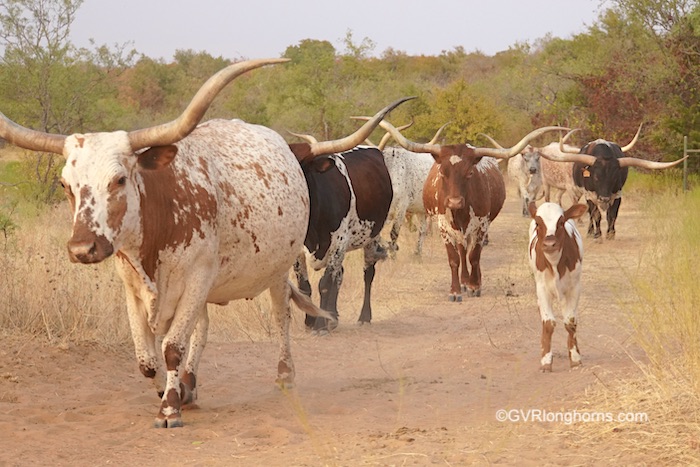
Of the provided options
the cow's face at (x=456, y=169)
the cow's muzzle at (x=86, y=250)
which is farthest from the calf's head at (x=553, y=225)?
the cow's face at (x=456, y=169)

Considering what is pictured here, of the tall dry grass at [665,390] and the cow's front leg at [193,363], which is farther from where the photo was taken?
the cow's front leg at [193,363]

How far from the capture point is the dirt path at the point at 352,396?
546 cm

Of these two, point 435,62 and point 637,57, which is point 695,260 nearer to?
point 637,57

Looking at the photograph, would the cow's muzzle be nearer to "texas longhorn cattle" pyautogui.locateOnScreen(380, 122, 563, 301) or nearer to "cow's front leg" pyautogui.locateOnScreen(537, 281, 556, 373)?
"cow's front leg" pyautogui.locateOnScreen(537, 281, 556, 373)

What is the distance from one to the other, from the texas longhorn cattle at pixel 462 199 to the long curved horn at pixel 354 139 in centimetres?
313

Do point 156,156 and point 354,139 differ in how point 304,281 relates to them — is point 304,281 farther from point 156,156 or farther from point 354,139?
point 156,156

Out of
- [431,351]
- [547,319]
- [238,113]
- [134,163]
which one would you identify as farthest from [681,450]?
[238,113]

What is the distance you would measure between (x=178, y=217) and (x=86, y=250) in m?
0.82

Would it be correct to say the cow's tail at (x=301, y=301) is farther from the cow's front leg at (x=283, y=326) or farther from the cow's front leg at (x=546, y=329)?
the cow's front leg at (x=546, y=329)

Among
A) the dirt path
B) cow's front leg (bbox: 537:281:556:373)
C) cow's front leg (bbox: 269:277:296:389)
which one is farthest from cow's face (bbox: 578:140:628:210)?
cow's front leg (bbox: 269:277:296:389)

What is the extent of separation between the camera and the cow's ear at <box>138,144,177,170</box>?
19.5 feet

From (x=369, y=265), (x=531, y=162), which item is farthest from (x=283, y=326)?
(x=531, y=162)

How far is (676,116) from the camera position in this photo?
23875 mm

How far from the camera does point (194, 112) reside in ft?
18.9
